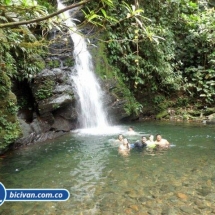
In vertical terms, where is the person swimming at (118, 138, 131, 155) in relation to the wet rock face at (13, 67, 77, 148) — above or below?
below

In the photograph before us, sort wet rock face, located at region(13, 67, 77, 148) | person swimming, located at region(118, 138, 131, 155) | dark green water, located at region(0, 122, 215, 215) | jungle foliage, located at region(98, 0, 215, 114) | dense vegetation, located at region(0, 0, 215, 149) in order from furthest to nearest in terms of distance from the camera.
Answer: jungle foliage, located at region(98, 0, 215, 114) < dense vegetation, located at region(0, 0, 215, 149) < wet rock face, located at region(13, 67, 77, 148) < person swimming, located at region(118, 138, 131, 155) < dark green water, located at region(0, 122, 215, 215)

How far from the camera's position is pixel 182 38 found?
16.9 meters

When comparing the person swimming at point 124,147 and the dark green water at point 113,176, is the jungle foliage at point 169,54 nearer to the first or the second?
the dark green water at point 113,176

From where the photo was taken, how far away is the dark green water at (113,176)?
4309mm

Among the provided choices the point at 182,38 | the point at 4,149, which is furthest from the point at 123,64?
the point at 4,149

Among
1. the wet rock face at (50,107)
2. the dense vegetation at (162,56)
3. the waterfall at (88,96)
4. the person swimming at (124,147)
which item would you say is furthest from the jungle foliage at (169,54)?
the person swimming at (124,147)

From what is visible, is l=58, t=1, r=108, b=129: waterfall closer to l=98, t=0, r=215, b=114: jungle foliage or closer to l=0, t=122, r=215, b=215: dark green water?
l=98, t=0, r=215, b=114: jungle foliage

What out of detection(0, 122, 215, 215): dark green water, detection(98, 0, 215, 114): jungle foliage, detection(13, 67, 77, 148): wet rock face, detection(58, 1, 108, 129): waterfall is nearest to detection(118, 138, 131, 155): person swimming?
detection(0, 122, 215, 215): dark green water

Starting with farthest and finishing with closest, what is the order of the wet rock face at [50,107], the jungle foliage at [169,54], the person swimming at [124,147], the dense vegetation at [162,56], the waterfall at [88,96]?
the jungle foliage at [169,54], the dense vegetation at [162,56], the waterfall at [88,96], the wet rock face at [50,107], the person swimming at [124,147]

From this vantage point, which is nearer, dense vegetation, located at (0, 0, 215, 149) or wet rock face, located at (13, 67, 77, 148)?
wet rock face, located at (13, 67, 77, 148)

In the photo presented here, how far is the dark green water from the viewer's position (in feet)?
14.1

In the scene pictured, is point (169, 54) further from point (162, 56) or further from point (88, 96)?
point (88, 96)

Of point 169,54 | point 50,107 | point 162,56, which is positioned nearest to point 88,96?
point 50,107

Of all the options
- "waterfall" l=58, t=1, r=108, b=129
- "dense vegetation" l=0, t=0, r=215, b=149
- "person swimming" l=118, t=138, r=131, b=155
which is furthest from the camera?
"dense vegetation" l=0, t=0, r=215, b=149
